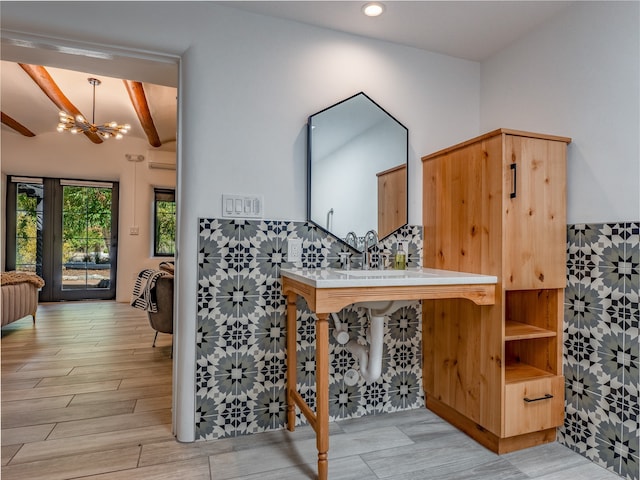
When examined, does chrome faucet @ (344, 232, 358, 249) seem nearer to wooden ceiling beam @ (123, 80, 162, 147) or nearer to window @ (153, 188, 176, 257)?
wooden ceiling beam @ (123, 80, 162, 147)

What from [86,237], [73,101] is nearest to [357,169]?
[73,101]

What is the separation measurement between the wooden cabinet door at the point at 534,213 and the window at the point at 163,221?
5.63m

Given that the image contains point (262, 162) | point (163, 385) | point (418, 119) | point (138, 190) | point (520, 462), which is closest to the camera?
point (520, 462)

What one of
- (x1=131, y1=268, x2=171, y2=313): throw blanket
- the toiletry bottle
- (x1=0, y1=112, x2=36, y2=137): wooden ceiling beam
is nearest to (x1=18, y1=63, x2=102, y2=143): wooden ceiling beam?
(x1=0, y1=112, x2=36, y2=137): wooden ceiling beam

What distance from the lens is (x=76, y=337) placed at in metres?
3.81

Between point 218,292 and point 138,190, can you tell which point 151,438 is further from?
point 138,190

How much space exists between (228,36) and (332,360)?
1854mm

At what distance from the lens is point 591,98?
71.5 inches

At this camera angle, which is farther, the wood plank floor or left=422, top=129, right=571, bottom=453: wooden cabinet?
left=422, top=129, right=571, bottom=453: wooden cabinet

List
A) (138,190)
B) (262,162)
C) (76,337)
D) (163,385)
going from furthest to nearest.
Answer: (138,190) → (76,337) → (163,385) → (262,162)

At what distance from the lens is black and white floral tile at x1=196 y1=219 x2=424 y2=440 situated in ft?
6.34

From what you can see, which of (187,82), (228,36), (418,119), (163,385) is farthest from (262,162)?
(163,385)

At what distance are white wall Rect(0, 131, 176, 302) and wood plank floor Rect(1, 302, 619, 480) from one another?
11.4 ft

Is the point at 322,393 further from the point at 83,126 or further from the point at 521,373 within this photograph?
the point at 83,126
